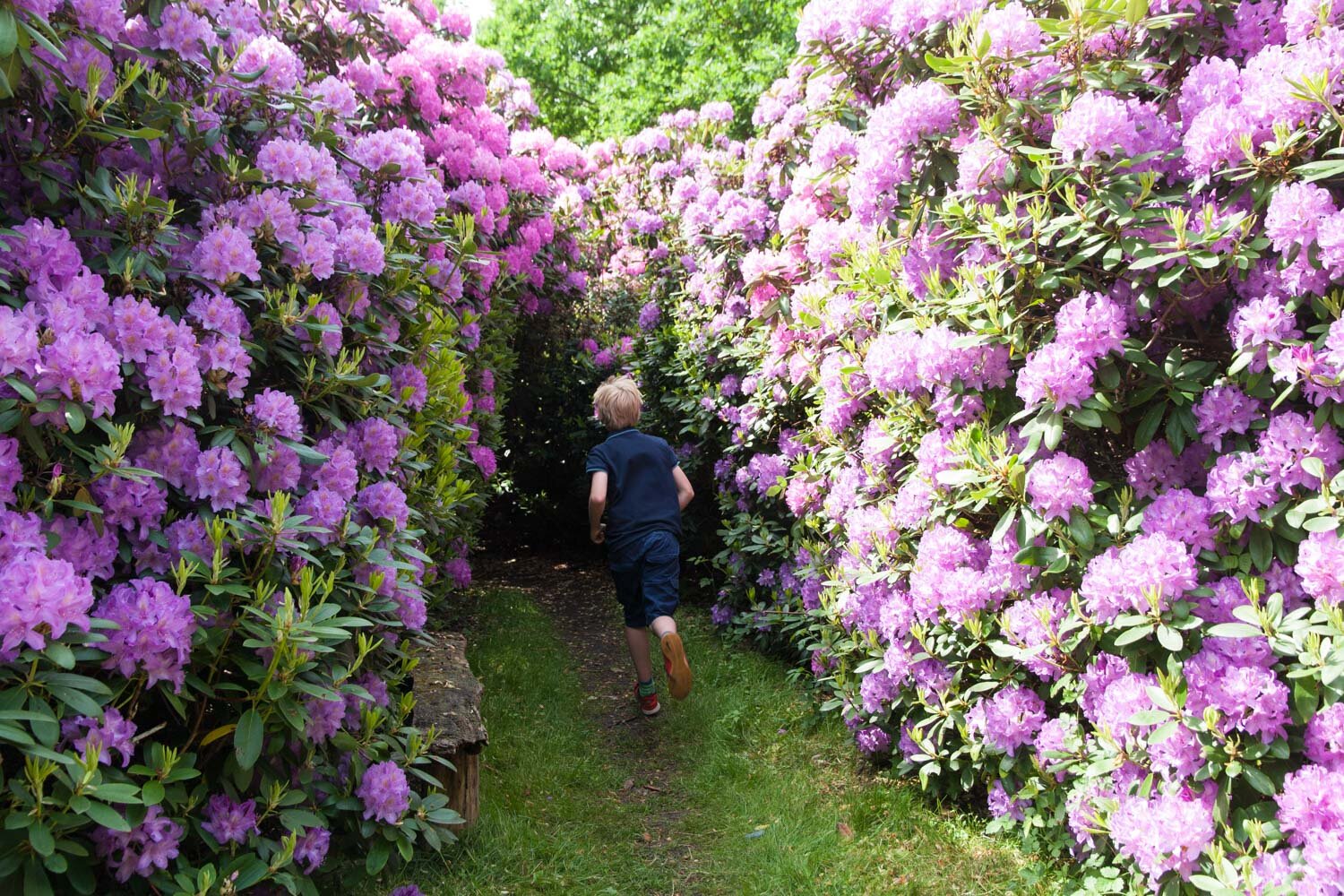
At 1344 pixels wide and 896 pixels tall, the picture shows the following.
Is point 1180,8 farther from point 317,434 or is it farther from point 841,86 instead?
point 317,434

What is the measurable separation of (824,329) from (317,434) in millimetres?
2390

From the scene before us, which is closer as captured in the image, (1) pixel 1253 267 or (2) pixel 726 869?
(1) pixel 1253 267

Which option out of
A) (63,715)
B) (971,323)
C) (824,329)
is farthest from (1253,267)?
(63,715)

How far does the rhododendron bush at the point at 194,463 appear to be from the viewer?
5.51ft

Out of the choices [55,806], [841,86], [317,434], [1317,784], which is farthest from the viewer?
[841,86]

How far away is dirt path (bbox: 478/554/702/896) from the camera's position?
11.8 ft

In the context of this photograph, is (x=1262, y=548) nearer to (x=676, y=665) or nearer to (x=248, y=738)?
(x=248, y=738)

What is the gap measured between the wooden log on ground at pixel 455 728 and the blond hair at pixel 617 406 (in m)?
1.73

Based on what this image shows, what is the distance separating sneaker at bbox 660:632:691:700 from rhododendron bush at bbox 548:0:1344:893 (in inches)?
29.9

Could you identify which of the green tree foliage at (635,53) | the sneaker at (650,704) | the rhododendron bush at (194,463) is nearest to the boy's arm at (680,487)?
the sneaker at (650,704)

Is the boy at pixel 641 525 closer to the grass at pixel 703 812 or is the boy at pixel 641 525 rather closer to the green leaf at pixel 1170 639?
the grass at pixel 703 812

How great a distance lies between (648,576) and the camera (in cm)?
468

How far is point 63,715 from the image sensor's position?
1.71 meters

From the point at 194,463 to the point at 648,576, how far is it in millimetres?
2870
